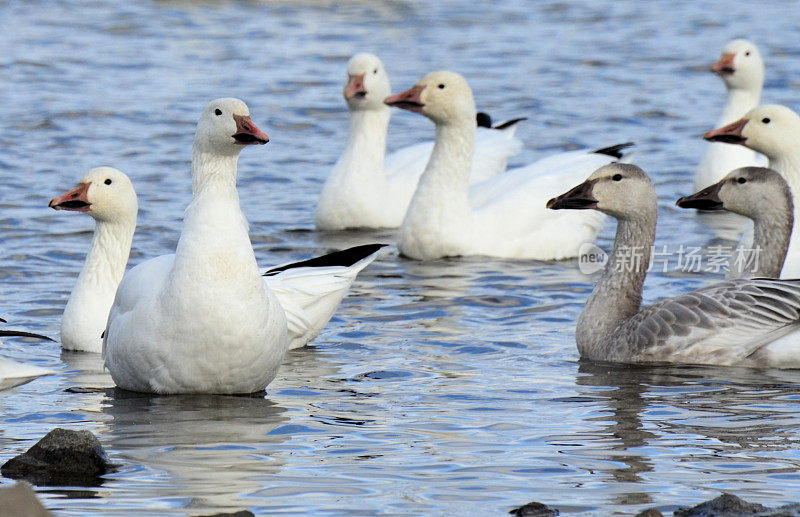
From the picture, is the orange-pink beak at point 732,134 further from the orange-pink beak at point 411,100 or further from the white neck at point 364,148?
the white neck at point 364,148

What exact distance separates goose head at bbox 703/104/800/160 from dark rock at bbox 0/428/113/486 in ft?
18.5

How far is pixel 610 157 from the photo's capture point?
1138cm

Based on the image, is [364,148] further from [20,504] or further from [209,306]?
[20,504]

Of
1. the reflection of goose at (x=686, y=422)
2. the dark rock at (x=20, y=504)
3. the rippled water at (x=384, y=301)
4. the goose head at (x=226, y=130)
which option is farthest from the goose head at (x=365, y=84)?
the dark rock at (x=20, y=504)

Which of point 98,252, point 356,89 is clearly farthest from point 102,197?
point 356,89

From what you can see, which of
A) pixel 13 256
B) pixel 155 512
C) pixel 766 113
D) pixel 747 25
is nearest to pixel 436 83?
pixel 766 113

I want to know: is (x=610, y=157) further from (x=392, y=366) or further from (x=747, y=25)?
(x=747, y=25)

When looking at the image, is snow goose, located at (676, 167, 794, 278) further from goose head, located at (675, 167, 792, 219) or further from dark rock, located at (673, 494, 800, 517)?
dark rock, located at (673, 494, 800, 517)

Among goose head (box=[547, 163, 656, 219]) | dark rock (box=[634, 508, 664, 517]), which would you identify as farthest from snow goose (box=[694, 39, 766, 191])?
dark rock (box=[634, 508, 664, 517])

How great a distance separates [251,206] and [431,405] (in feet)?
18.5

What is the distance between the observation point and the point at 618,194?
8.20 metres

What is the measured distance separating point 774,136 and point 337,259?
3.40 metres

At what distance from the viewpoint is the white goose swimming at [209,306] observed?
6.53 m

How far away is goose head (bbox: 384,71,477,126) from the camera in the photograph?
36.0 ft
